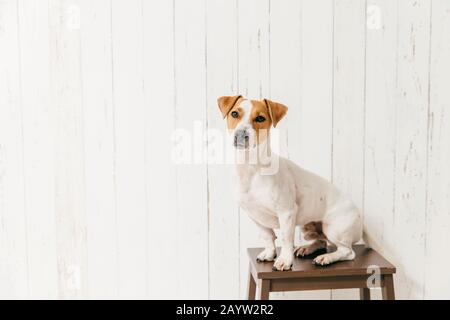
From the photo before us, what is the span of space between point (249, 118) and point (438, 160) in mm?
792

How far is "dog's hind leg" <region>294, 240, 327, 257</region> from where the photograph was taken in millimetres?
1388

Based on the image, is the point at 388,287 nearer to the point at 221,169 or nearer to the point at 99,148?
the point at 221,169

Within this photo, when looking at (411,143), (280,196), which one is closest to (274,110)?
(280,196)

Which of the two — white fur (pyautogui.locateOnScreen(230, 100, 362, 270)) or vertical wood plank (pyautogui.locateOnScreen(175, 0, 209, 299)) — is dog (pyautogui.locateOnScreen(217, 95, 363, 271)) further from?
vertical wood plank (pyautogui.locateOnScreen(175, 0, 209, 299))

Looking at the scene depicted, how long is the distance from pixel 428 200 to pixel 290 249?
2.12 ft

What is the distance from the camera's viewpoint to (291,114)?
1578 millimetres

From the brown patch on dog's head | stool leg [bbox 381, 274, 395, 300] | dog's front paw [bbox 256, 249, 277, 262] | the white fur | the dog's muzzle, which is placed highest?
the brown patch on dog's head

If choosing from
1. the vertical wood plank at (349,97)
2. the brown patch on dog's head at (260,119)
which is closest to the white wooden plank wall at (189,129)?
the vertical wood plank at (349,97)

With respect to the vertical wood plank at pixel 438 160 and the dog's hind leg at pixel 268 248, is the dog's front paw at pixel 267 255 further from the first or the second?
the vertical wood plank at pixel 438 160

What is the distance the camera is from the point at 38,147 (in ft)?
5.22

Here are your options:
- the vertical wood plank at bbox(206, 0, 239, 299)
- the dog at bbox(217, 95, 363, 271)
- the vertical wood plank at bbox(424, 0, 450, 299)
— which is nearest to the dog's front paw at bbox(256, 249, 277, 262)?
the dog at bbox(217, 95, 363, 271)

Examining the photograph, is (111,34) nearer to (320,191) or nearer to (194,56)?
(194,56)

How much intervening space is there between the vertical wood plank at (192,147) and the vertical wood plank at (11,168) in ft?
1.78

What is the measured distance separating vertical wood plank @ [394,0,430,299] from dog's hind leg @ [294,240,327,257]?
0.35 metres
